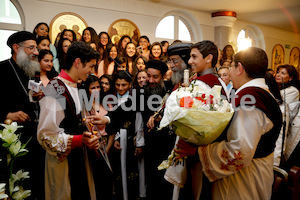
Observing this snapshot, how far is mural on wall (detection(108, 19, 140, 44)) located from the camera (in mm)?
7473

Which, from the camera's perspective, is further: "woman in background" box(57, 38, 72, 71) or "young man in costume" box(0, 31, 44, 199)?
"woman in background" box(57, 38, 72, 71)

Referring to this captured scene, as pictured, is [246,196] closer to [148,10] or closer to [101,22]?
[101,22]

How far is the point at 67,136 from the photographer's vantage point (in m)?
1.99

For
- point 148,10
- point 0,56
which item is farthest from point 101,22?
point 0,56

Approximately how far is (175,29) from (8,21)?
6.00m

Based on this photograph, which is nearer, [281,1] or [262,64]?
[262,64]

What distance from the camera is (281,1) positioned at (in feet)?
28.9

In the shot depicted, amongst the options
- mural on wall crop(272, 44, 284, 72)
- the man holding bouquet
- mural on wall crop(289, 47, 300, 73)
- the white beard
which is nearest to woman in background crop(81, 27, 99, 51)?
the white beard

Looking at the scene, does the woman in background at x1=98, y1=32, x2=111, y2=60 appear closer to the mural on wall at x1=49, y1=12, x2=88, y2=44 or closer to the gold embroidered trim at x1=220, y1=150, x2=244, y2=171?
the mural on wall at x1=49, y1=12, x2=88, y2=44

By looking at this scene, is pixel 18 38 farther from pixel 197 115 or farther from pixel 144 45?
pixel 144 45

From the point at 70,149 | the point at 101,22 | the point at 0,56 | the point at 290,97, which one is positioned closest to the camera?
the point at 70,149

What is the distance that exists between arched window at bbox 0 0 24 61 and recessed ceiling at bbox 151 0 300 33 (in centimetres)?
447

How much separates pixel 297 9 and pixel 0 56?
11.0 metres

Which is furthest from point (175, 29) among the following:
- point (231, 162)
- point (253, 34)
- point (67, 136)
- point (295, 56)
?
point (295, 56)
